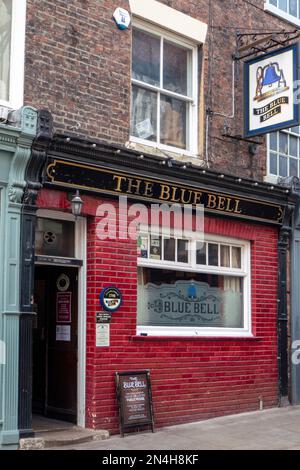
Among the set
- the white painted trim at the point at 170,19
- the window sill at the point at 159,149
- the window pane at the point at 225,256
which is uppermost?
the white painted trim at the point at 170,19

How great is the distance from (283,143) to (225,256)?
2.70 metres

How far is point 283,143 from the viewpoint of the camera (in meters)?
12.7

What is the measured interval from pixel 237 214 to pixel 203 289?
1.36 meters

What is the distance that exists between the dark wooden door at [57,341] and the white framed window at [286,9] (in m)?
6.37

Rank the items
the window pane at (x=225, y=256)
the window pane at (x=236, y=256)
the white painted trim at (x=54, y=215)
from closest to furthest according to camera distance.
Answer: the white painted trim at (x=54, y=215)
the window pane at (x=225, y=256)
the window pane at (x=236, y=256)

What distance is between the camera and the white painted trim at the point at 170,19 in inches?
400

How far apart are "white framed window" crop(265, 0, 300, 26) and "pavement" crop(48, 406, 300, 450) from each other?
23.5 feet

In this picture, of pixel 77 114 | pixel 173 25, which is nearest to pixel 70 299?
pixel 77 114

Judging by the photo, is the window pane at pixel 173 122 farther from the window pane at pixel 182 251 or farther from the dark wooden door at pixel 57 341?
the dark wooden door at pixel 57 341

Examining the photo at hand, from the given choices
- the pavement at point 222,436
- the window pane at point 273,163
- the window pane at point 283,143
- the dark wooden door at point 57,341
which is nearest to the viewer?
the pavement at point 222,436

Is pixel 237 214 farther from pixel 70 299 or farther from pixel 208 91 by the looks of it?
pixel 70 299

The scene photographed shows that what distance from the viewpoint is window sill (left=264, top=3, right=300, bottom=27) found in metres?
12.5

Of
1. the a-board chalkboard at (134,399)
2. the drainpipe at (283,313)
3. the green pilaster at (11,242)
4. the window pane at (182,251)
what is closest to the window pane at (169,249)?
the window pane at (182,251)

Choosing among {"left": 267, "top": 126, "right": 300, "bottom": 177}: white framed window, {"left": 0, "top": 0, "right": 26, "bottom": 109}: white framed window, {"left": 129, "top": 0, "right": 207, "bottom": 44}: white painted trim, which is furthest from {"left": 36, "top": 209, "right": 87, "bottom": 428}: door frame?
{"left": 267, "top": 126, "right": 300, "bottom": 177}: white framed window
